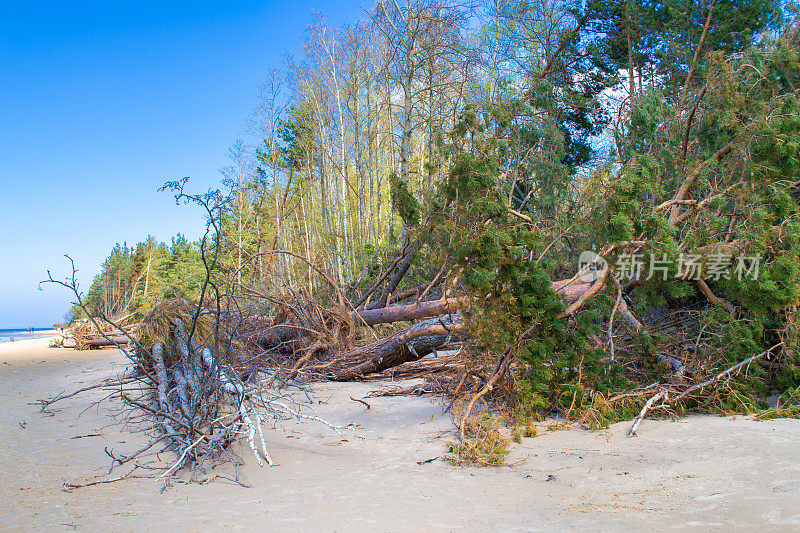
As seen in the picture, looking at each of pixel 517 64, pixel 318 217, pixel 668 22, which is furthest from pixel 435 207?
pixel 318 217

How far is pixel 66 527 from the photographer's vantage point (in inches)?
103

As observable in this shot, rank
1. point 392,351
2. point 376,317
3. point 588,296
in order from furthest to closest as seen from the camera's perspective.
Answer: point 376,317, point 392,351, point 588,296

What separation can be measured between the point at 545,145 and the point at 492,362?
813 centimetres

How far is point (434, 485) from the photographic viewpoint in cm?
320

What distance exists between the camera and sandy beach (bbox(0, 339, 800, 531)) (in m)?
2.57

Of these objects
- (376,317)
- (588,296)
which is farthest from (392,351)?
(588,296)

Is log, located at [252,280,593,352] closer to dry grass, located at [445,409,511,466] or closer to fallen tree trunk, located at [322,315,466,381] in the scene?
fallen tree trunk, located at [322,315,466,381]

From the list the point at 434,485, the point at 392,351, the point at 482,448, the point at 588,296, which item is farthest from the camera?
the point at 392,351

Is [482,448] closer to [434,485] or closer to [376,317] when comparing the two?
[434,485]

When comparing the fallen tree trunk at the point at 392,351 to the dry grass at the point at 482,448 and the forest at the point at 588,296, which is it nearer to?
the forest at the point at 588,296

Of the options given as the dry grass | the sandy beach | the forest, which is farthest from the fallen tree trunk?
the dry grass

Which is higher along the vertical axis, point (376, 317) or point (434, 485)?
point (376, 317)

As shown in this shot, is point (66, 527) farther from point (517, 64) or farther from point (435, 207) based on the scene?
point (517, 64)

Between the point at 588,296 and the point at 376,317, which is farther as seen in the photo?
the point at 376,317
